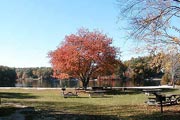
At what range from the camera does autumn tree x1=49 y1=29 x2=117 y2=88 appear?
5497 cm

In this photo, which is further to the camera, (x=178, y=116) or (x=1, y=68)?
(x=1, y=68)

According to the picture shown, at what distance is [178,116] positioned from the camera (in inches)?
715

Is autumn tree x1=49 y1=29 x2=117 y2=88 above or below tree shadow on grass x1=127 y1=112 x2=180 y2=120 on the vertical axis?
above

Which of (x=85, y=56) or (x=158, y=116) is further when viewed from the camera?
(x=85, y=56)

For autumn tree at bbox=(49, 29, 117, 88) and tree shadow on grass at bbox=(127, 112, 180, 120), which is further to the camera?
autumn tree at bbox=(49, 29, 117, 88)

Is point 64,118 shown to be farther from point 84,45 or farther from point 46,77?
point 46,77

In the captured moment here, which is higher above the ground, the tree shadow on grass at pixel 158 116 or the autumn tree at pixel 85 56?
the autumn tree at pixel 85 56

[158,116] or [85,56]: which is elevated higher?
[85,56]

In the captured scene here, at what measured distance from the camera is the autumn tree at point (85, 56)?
5497 cm

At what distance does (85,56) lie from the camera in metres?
55.0

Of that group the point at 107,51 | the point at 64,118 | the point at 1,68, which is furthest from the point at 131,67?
the point at 64,118

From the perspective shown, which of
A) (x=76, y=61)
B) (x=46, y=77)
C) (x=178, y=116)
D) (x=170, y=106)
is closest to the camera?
(x=178, y=116)

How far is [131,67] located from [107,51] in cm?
8478

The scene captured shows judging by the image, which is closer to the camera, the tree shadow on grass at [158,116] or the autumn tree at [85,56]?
the tree shadow on grass at [158,116]
